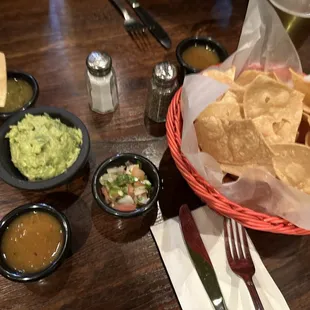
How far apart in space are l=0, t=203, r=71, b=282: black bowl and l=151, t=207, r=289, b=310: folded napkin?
25cm

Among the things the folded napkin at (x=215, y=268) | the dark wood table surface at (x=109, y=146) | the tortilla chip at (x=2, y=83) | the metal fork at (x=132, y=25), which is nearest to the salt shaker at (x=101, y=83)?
the dark wood table surface at (x=109, y=146)

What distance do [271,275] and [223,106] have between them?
49 cm

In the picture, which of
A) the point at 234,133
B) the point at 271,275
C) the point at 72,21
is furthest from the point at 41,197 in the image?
the point at 72,21

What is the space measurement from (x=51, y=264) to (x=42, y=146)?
0.34 m

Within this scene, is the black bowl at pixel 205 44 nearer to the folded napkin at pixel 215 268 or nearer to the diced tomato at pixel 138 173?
the diced tomato at pixel 138 173

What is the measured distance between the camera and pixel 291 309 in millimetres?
996

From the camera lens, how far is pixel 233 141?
38.1 inches

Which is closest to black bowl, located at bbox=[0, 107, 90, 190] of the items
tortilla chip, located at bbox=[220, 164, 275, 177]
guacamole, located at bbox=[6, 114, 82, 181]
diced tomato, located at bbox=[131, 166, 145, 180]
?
guacamole, located at bbox=[6, 114, 82, 181]

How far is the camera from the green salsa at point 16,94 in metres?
1.25

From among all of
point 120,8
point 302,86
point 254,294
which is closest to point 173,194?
point 254,294

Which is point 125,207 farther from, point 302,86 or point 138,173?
point 302,86

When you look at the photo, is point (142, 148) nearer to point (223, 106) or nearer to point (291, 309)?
point (223, 106)

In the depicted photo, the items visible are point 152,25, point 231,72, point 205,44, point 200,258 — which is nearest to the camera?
point 200,258

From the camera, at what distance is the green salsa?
4.11 ft
